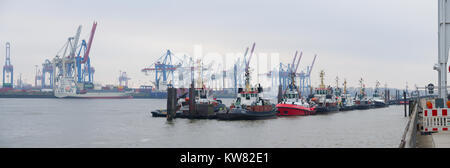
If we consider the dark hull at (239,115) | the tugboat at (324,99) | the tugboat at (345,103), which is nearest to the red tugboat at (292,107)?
the tugboat at (324,99)

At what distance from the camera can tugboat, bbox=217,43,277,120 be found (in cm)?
4988

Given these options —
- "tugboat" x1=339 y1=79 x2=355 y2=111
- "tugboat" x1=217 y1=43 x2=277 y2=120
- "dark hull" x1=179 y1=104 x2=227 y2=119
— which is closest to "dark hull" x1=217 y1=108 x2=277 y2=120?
"tugboat" x1=217 y1=43 x2=277 y2=120

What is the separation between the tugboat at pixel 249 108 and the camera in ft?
164

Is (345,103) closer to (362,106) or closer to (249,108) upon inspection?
(362,106)

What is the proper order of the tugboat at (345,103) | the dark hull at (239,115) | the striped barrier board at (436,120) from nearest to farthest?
the striped barrier board at (436,120) → the dark hull at (239,115) → the tugboat at (345,103)

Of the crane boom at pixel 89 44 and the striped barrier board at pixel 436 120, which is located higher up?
the crane boom at pixel 89 44

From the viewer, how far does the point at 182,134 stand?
36.4 m

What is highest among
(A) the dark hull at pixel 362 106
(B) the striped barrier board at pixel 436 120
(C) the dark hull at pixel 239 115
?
(B) the striped barrier board at pixel 436 120

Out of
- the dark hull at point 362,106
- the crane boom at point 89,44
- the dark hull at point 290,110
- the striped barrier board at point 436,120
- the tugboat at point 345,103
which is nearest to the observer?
the striped barrier board at point 436,120

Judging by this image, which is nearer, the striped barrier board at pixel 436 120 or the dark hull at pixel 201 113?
the striped barrier board at pixel 436 120

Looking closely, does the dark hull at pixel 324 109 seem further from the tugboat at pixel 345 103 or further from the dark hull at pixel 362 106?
the dark hull at pixel 362 106
